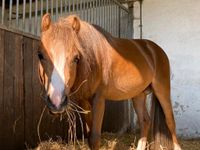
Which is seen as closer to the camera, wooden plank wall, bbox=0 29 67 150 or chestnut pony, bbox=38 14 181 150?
chestnut pony, bbox=38 14 181 150

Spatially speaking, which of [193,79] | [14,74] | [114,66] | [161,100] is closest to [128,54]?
[114,66]

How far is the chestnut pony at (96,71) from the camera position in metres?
2.07

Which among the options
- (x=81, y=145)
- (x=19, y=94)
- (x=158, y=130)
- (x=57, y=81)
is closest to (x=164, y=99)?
(x=158, y=130)

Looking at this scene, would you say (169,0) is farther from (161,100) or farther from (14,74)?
(14,74)

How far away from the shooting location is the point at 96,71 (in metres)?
2.60

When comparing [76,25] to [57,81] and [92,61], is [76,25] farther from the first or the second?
[57,81]

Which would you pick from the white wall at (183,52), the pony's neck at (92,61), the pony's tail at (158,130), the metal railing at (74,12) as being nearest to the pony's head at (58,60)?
the pony's neck at (92,61)

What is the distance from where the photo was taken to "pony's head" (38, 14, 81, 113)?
6.44ft

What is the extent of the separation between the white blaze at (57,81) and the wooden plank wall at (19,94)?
0.68 m

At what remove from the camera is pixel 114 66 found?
292cm

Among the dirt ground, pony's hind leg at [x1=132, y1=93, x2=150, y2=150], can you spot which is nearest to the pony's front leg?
the dirt ground

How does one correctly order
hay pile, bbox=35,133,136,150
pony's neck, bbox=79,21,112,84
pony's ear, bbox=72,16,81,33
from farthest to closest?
hay pile, bbox=35,133,136,150
pony's neck, bbox=79,21,112,84
pony's ear, bbox=72,16,81,33

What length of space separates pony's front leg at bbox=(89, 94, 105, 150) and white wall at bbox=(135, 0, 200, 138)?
99.4 inches

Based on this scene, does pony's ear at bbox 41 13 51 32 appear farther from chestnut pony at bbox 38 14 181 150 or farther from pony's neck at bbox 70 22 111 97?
pony's neck at bbox 70 22 111 97
